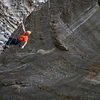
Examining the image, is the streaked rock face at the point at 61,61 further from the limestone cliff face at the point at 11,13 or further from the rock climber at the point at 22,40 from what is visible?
the limestone cliff face at the point at 11,13

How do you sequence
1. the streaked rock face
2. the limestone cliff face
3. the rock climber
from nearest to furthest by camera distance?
the streaked rock face < the rock climber < the limestone cliff face

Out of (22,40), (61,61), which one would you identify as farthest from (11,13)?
(61,61)

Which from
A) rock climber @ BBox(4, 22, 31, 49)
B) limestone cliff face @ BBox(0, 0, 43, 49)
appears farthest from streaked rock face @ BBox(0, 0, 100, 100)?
limestone cliff face @ BBox(0, 0, 43, 49)

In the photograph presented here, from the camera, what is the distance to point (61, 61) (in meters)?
2.58

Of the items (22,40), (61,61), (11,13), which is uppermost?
(11,13)

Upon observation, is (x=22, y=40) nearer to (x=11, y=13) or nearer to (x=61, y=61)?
(x=61, y=61)

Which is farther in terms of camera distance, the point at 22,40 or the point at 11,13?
the point at 11,13

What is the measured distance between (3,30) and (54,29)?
1.29 metres

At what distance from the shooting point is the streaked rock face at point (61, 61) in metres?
2.39

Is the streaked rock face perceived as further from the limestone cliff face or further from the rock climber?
the limestone cliff face

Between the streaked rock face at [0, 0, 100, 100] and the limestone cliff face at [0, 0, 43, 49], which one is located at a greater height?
the limestone cliff face at [0, 0, 43, 49]

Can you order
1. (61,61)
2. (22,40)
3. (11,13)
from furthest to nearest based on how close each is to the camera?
(11,13), (22,40), (61,61)

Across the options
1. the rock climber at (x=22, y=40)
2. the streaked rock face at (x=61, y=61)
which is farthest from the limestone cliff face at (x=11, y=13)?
the streaked rock face at (x=61, y=61)

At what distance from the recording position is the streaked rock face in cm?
239
